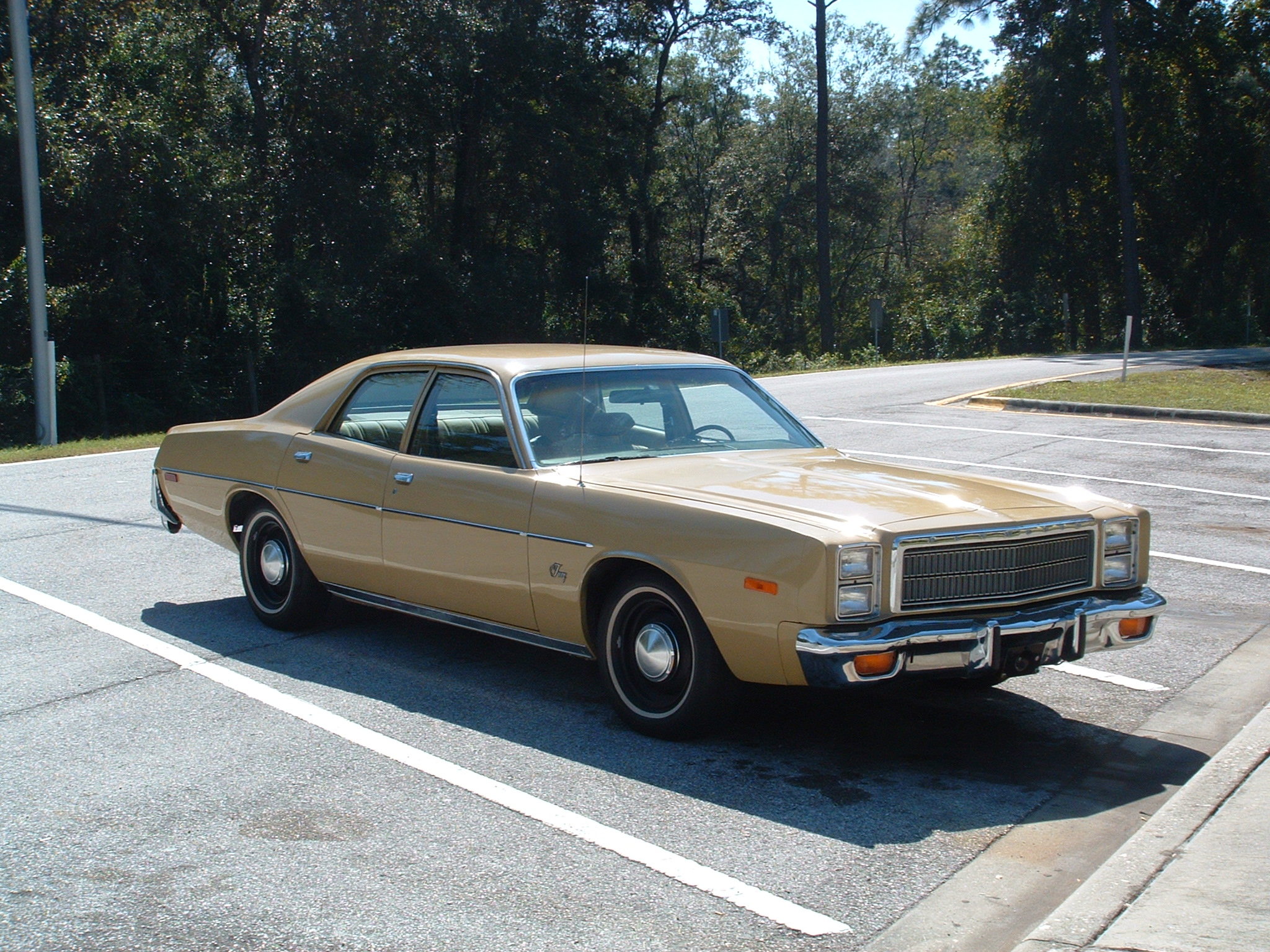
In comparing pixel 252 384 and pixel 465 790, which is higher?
pixel 252 384

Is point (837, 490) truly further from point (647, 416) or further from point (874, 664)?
point (647, 416)

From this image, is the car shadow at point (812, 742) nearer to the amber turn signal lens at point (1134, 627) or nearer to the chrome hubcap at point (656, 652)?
the chrome hubcap at point (656, 652)

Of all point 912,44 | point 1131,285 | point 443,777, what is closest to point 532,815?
point 443,777

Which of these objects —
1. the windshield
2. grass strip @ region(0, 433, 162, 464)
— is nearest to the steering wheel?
the windshield

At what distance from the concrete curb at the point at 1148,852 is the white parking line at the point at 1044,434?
31.3ft

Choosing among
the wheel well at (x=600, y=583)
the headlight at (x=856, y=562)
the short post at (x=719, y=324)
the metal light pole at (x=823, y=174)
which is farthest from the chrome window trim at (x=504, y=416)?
the metal light pole at (x=823, y=174)

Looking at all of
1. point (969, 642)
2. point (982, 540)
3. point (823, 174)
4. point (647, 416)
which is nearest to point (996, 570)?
point (982, 540)

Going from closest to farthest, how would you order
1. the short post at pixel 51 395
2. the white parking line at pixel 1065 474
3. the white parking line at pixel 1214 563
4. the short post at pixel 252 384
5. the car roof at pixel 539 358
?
1. the car roof at pixel 539 358
2. the white parking line at pixel 1214 563
3. the white parking line at pixel 1065 474
4. the short post at pixel 51 395
5. the short post at pixel 252 384

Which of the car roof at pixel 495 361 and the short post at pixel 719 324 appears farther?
the short post at pixel 719 324

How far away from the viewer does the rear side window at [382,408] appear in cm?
618

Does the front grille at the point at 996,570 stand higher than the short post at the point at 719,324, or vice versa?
the short post at the point at 719,324

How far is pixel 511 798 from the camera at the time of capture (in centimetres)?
434

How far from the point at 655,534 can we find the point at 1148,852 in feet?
6.59

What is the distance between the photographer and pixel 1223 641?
643 cm
